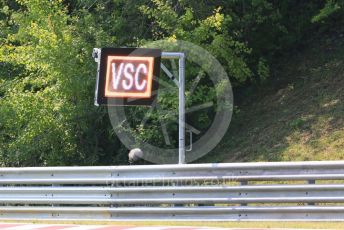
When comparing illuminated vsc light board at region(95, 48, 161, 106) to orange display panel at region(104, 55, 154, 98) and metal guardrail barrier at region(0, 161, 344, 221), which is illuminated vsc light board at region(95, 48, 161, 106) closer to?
orange display panel at region(104, 55, 154, 98)

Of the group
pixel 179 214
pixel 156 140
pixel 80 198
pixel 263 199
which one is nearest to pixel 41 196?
pixel 80 198

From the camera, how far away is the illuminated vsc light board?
12.1 metres

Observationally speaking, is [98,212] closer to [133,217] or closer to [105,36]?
[133,217]

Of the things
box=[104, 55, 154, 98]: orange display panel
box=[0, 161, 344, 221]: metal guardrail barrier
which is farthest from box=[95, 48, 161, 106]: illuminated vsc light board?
box=[0, 161, 344, 221]: metal guardrail barrier

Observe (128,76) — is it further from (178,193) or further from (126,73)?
(178,193)

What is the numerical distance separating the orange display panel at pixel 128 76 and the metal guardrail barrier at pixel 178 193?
58.9 inches

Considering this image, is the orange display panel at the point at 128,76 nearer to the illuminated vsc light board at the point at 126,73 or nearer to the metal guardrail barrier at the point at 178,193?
the illuminated vsc light board at the point at 126,73

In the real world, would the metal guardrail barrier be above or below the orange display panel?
below

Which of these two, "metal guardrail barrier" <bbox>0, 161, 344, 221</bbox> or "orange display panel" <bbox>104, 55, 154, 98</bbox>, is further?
"orange display panel" <bbox>104, 55, 154, 98</bbox>

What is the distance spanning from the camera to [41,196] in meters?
11.9

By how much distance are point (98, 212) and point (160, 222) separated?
116 centimetres

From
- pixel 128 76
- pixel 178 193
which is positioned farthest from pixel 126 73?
pixel 178 193

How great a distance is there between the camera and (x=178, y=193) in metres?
11.1

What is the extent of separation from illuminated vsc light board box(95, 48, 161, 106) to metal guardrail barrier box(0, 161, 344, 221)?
57.5 inches
